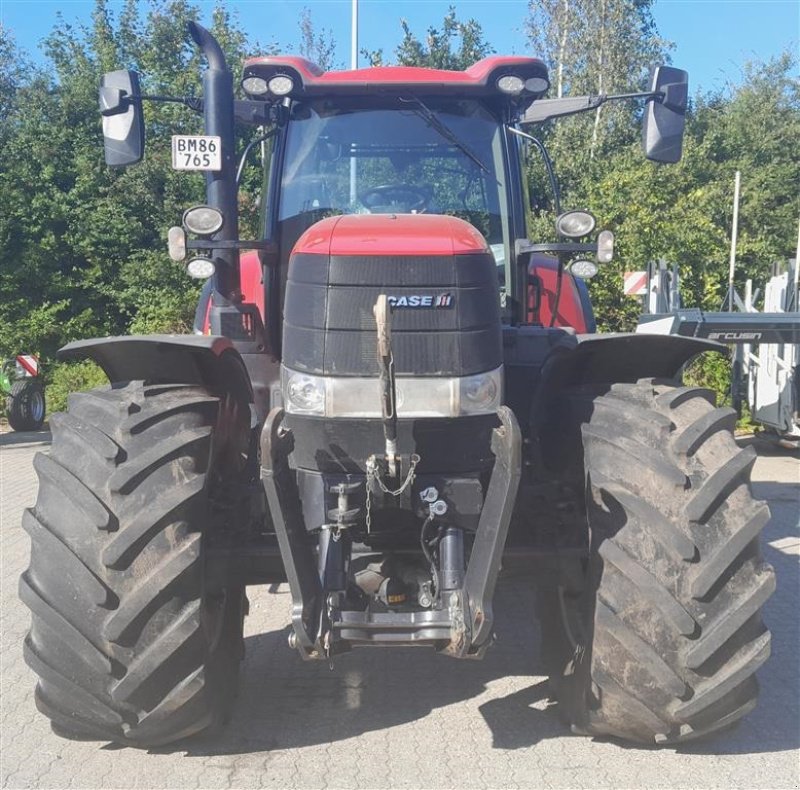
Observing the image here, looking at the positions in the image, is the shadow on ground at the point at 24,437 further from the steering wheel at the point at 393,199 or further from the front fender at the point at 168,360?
the front fender at the point at 168,360

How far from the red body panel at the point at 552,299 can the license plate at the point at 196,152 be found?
1592 mm

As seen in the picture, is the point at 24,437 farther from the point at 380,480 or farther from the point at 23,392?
the point at 380,480

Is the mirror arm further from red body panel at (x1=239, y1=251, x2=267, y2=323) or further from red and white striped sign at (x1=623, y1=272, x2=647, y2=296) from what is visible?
red and white striped sign at (x1=623, y1=272, x2=647, y2=296)

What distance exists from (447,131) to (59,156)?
12936mm

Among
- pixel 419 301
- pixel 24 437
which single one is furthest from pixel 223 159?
pixel 24 437

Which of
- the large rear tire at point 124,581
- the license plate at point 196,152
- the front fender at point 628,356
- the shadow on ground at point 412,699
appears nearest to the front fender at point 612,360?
the front fender at point 628,356

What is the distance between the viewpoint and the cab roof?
13.4 ft

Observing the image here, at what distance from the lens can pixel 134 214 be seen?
49.6 ft

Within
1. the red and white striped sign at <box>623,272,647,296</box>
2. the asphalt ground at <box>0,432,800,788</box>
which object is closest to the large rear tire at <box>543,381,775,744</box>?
the asphalt ground at <box>0,432,800,788</box>

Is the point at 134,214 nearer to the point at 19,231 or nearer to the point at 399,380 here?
the point at 19,231

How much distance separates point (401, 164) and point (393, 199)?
0.17m

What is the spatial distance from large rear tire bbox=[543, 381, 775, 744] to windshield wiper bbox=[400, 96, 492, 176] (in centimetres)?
Result: 163

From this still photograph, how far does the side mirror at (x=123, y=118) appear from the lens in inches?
154

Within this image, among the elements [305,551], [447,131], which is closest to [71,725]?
[305,551]
